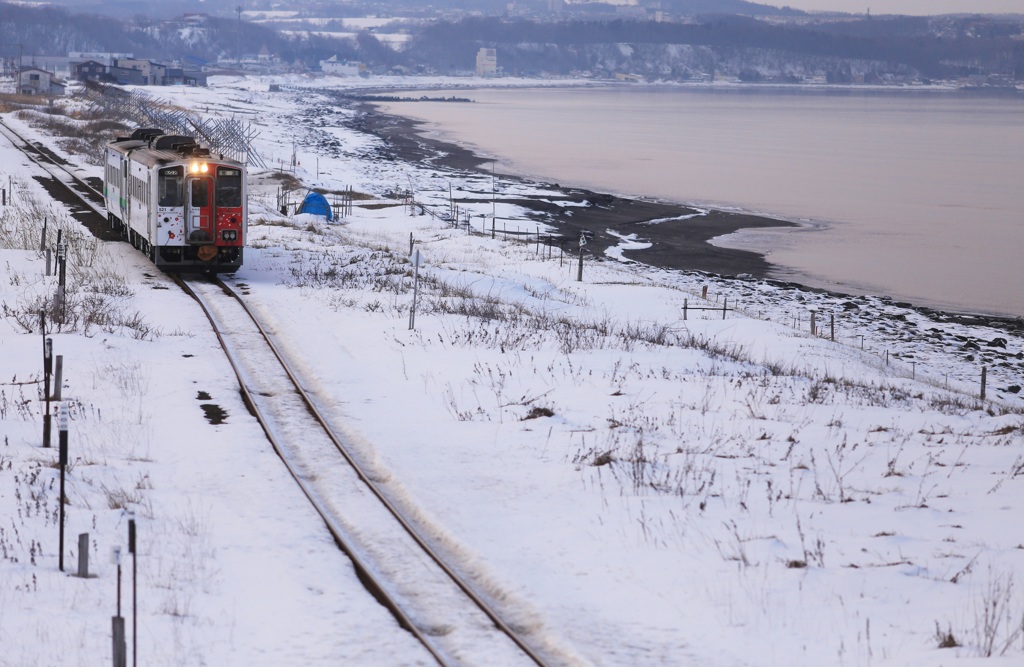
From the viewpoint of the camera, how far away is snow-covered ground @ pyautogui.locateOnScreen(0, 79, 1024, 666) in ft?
30.8

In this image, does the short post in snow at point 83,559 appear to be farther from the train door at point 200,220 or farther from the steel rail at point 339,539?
the train door at point 200,220

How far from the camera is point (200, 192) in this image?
27.0 metres

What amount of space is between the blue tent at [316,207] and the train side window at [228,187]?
22.8 m

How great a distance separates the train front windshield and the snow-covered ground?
211cm

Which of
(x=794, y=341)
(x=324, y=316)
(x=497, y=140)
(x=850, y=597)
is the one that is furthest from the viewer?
(x=497, y=140)

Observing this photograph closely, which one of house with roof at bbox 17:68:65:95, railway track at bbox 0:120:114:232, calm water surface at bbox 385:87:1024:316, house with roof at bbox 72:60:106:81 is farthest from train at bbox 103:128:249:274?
house with roof at bbox 72:60:106:81

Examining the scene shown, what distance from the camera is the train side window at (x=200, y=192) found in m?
27.0

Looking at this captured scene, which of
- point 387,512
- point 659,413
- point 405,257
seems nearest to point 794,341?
point 405,257

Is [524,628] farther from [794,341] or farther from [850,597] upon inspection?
[794,341]

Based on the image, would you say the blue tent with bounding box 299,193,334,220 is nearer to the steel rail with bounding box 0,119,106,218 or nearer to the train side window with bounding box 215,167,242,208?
the steel rail with bounding box 0,119,106,218

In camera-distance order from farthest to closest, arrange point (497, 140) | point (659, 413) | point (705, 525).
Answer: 1. point (497, 140)
2. point (659, 413)
3. point (705, 525)

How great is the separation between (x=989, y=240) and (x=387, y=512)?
5485 cm

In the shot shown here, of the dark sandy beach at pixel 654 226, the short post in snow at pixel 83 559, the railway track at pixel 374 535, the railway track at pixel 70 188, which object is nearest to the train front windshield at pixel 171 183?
the railway track at pixel 70 188

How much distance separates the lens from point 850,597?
33.0 ft
